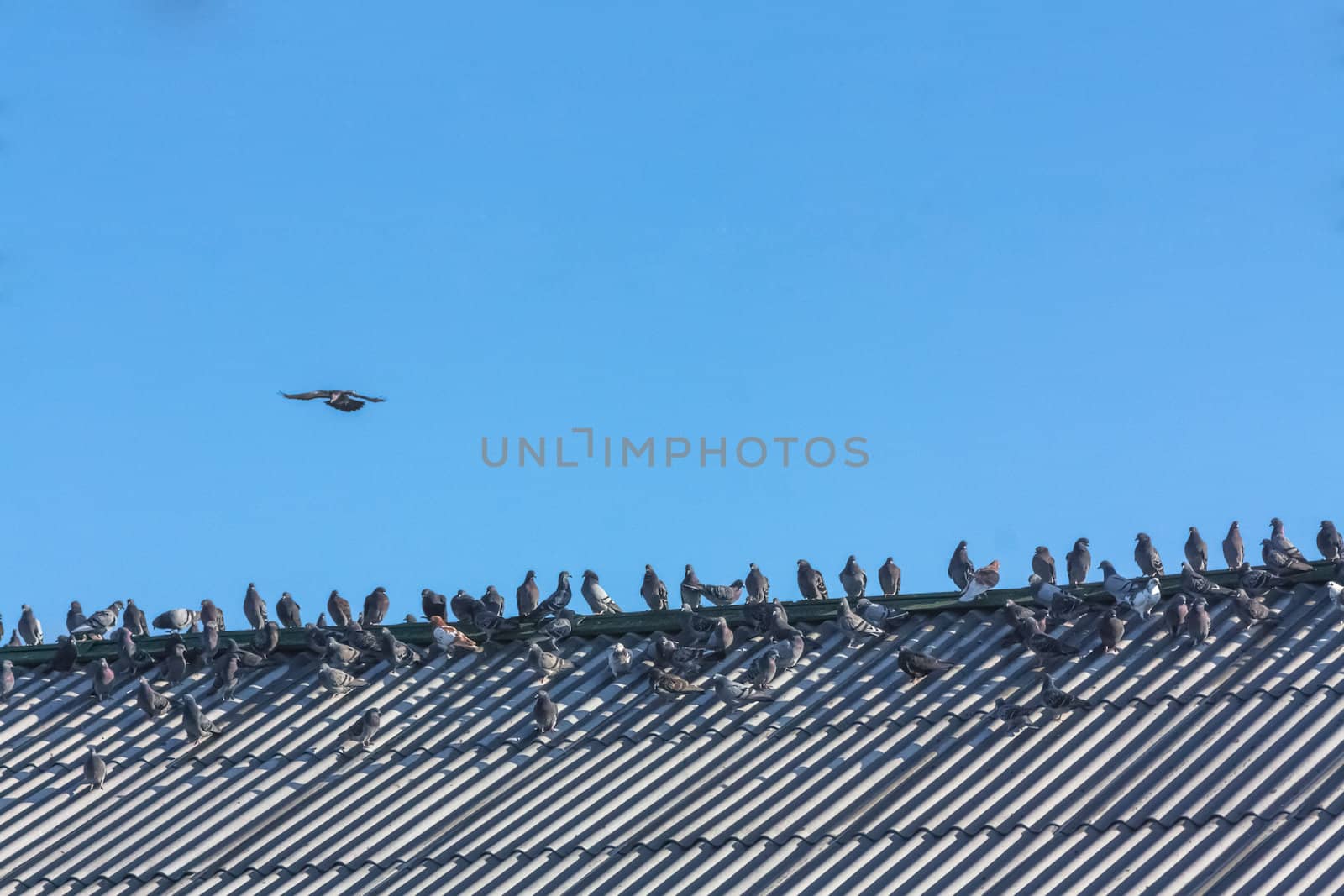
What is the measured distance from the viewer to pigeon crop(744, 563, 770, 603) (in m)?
21.8

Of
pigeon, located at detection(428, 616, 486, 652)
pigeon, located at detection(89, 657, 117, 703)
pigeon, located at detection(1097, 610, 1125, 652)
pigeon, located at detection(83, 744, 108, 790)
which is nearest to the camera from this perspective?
pigeon, located at detection(1097, 610, 1125, 652)

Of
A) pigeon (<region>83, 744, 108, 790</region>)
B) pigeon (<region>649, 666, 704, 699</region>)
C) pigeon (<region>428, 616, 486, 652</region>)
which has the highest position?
pigeon (<region>428, 616, 486, 652</region>)

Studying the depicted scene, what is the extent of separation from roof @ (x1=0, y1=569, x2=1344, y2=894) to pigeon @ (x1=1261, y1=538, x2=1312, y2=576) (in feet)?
0.95

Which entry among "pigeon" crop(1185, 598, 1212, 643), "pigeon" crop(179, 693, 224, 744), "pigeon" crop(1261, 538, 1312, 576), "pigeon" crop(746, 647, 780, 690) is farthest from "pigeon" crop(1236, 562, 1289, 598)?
"pigeon" crop(179, 693, 224, 744)

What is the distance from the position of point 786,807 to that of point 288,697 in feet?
16.7

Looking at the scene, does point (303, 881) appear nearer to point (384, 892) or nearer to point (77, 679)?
point (384, 892)

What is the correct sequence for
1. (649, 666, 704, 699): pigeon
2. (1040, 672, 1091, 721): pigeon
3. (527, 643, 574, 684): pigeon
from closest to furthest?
(1040, 672, 1091, 721): pigeon
(649, 666, 704, 699): pigeon
(527, 643, 574, 684): pigeon

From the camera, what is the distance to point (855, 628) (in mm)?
18984

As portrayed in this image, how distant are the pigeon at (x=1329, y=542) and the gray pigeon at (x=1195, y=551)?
1.31m

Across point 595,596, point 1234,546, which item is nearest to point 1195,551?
point 1234,546

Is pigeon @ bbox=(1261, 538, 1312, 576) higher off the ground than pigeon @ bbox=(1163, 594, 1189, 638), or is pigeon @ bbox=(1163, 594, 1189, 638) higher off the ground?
Answer: pigeon @ bbox=(1261, 538, 1312, 576)

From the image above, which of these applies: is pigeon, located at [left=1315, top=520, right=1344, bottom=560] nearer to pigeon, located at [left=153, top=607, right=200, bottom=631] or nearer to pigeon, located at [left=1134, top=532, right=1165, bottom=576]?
pigeon, located at [left=1134, top=532, right=1165, bottom=576]

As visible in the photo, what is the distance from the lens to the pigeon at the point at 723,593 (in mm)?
23188

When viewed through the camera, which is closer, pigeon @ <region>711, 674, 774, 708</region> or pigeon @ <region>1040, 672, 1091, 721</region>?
pigeon @ <region>1040, 672, 1091, 721</region>
